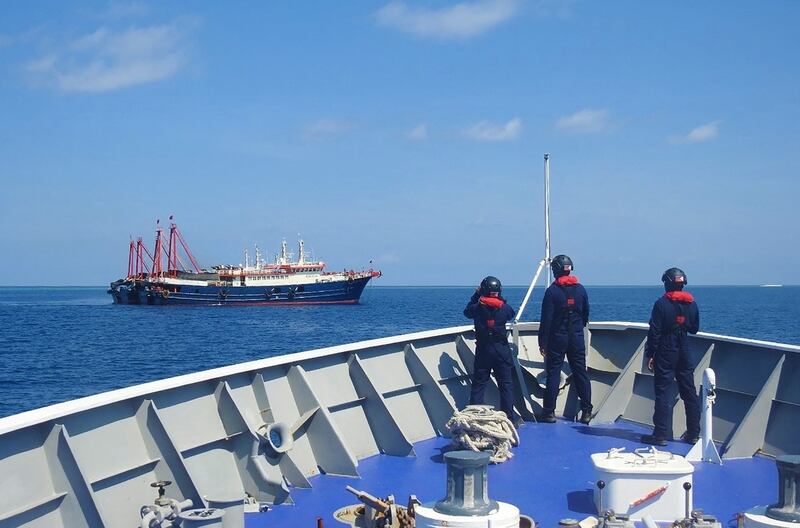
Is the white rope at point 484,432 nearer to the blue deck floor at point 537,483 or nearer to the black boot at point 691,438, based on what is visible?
the blue deck floor at point 537,483

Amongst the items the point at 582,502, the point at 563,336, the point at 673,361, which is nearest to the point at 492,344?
the point at 563,336

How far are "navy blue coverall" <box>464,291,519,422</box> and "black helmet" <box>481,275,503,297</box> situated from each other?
6 centimetres

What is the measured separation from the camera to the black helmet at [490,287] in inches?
300

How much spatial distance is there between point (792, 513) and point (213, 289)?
337 ft

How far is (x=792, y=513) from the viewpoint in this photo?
3654 mm

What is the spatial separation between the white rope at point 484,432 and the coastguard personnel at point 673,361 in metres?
1.37

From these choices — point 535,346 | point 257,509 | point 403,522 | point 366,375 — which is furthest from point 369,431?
point 535,346

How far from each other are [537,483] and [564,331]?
2.32 m

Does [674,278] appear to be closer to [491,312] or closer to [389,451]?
[491,312]

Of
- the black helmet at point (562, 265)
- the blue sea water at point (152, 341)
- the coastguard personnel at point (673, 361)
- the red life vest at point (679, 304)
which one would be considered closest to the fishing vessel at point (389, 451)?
the coastguard personnel at point (673, 361)

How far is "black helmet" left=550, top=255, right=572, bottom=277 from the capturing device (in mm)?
7914

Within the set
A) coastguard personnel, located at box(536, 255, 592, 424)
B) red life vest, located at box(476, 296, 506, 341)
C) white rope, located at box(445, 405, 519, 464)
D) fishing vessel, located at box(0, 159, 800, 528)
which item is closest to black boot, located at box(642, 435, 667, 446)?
fishing vessel, located at box(0, 159, 800, 528)

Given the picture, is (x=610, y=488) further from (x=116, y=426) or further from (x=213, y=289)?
(x=213, y=289)

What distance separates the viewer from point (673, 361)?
721cm
